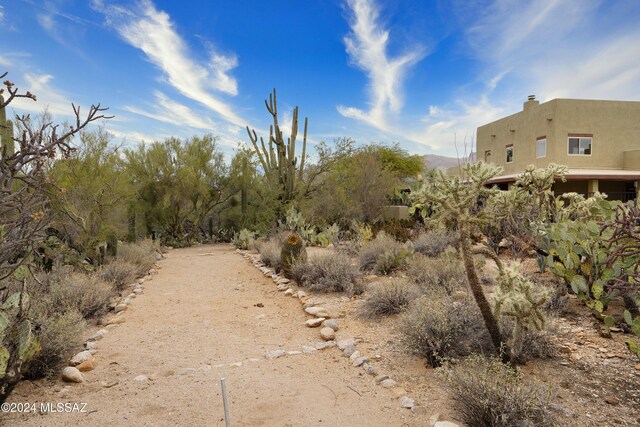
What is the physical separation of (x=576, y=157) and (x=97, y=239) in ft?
62.8

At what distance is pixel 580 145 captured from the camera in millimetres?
18062

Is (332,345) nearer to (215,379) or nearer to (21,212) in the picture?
(215,379)

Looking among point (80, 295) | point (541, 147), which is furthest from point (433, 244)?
point (541, 147)

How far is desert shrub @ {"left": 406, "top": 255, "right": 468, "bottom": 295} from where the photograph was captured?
5391mm

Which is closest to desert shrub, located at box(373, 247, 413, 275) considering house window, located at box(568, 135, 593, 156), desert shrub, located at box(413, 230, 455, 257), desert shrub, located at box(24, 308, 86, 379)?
desert shrub, located at box(413, 230, 455, 257)

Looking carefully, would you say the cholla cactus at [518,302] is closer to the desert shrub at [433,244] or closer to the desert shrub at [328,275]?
the desert shrub at [328,275]

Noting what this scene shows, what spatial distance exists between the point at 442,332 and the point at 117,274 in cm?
613

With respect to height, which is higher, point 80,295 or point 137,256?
point 137,256

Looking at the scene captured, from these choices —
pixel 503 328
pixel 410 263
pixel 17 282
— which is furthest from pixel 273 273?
pixel 503 328

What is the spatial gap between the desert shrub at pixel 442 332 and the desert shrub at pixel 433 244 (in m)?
4.25

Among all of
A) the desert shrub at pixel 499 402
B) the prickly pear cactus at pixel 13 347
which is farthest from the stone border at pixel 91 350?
the desert shrub at pixel 499 402

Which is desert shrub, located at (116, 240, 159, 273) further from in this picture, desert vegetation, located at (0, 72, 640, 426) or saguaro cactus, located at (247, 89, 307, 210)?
saguaro cactus, located at (247, 89, 307, 210)

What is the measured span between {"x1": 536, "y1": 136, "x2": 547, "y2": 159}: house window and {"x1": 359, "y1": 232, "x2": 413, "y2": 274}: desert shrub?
13861 millimetres

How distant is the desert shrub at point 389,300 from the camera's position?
16.5ft
